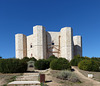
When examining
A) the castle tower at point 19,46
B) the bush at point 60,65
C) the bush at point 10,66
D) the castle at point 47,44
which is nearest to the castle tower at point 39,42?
the castle at point 47,44

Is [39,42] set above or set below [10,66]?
above

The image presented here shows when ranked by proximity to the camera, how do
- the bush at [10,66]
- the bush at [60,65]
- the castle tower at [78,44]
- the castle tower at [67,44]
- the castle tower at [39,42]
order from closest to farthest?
the bush at [10,66], the bush at [60,65], the castle tower at [39,42], the castle tower at [67,44], the castle tower at [78,44]

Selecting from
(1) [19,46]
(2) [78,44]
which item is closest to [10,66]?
(1) [19,46]

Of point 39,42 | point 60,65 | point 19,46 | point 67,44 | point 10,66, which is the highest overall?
point 39,42

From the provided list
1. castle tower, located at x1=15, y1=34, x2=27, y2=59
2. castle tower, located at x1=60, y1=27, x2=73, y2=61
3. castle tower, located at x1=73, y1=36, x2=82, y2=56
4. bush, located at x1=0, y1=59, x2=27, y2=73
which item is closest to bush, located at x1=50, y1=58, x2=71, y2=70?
bush, located at x1=0, y1=59, x2=27, y2=73

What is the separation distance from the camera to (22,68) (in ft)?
37.0

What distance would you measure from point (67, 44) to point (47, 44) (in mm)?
6538

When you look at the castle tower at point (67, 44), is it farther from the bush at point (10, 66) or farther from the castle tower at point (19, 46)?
the bush at point (10, 66)

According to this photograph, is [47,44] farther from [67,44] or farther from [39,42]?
[67,44]

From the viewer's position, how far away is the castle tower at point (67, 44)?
3288 centimetres

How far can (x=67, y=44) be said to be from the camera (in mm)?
33281

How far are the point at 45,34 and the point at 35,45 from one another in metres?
4.74

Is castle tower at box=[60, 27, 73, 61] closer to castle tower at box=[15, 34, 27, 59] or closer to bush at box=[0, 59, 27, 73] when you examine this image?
castle tower at box=[15, 34, 27, 59]

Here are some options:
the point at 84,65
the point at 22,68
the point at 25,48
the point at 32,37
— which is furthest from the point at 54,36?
the point at 22,68
